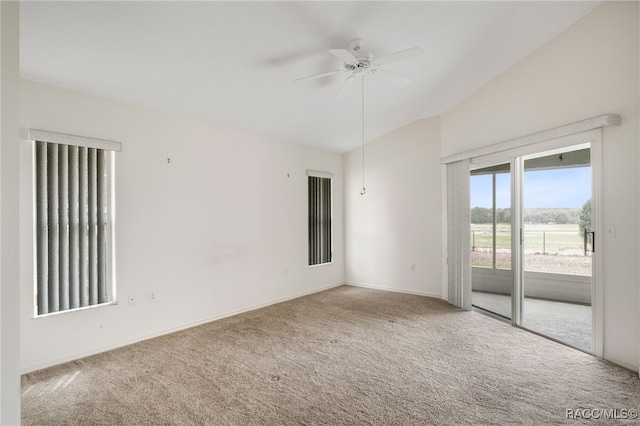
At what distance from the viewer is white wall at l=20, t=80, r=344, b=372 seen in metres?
2.88

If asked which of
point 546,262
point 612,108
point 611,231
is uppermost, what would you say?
point 612,108

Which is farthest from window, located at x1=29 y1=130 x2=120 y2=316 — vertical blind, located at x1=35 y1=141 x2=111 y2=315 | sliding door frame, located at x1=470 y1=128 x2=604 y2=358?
sliding door frame, located at x1=470 y1=128 x2=604 y2=358

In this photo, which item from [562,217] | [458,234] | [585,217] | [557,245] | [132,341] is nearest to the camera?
[132,341]

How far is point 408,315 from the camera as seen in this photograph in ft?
13.9

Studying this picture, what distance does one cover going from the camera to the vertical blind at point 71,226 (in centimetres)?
282

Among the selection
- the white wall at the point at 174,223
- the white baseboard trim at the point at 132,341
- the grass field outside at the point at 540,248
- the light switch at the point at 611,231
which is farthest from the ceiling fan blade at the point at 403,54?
the white baseboard trim at the point at 132,341

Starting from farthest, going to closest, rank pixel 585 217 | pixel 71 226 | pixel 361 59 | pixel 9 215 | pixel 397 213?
pixel 397 213 < pixel 585 217 < pixel 71 226 < pixel 361 59 < pixel 9 215

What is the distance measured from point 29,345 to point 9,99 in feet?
7.77

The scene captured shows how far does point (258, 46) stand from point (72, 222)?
2.38 m

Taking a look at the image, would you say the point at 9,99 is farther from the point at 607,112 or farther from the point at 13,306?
the point at 607,112

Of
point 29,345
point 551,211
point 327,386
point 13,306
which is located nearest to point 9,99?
point 13,306

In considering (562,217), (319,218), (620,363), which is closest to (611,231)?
(620,363)

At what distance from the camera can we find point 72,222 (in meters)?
2.99

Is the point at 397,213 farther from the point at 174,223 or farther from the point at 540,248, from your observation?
the point at 174,223
